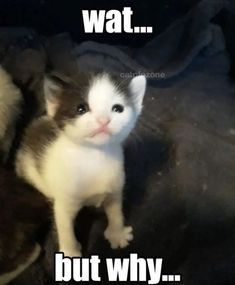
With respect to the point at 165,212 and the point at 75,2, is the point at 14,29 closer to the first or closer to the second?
the point at 75,2

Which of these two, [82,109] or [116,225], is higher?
[82,109]

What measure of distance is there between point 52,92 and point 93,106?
58 mm

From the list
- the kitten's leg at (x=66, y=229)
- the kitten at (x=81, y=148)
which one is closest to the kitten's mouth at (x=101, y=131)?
the kitten at (x=81, y=148)

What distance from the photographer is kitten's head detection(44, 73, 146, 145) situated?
56 centimetres

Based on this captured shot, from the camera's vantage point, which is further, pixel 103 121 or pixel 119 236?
pixel 119 236

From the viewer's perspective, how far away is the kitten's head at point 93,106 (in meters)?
0.56

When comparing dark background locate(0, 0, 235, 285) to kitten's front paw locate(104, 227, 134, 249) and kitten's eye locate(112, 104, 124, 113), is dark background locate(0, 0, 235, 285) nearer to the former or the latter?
kitten's front paw locate(104, 227, 134, 249)

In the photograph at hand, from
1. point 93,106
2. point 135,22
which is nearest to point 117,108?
point 93,106

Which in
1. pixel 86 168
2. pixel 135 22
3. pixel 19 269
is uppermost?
pixel 135 22

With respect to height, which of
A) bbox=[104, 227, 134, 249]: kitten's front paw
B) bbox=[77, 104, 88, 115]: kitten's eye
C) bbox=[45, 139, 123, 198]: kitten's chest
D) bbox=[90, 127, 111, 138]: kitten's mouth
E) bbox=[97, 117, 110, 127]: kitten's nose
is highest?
bbox=[77, 104, 88, 115]: kitten's eye

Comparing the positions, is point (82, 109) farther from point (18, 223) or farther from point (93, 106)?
point (18, 223)

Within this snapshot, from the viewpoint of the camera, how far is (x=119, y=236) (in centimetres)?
66

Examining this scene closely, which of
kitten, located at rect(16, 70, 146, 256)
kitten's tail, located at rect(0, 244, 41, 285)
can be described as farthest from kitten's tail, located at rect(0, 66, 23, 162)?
kitten's tail, located at rect(0, 244, 41, 285)

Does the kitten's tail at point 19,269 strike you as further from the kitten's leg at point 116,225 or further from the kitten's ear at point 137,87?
the kitten's ear at point 137,87
